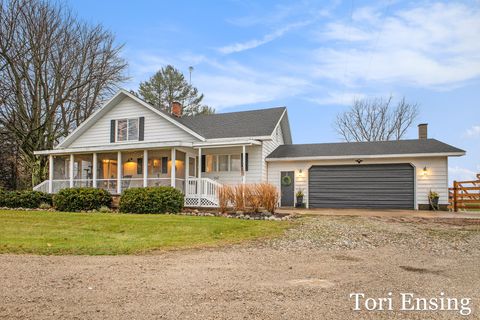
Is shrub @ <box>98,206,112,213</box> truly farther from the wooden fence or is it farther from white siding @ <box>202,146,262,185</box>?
the wooden fence

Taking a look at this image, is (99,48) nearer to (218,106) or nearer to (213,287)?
(218,106)

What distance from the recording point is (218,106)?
39219 millimetres

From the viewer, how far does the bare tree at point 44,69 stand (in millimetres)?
20312

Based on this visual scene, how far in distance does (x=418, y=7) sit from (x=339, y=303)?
1399 centimetres

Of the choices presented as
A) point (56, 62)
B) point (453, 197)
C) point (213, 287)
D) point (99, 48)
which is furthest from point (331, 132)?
point (213, 287)

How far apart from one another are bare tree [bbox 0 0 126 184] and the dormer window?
560 centimetres

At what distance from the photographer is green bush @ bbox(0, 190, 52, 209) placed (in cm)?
1609

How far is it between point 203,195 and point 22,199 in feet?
29.4

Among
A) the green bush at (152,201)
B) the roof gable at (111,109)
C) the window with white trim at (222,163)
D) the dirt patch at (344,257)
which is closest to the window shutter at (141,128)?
the roof gable at (111,109)

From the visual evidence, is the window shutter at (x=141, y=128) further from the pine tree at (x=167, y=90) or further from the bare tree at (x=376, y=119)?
the bare tree at (x=376, y=119)

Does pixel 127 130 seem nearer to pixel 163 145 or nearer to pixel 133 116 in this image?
pixel 133 116

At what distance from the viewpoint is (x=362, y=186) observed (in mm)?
16422

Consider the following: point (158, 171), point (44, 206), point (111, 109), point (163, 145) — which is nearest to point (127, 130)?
point (111, 109)

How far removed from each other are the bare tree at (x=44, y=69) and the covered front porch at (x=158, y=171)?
193 inches
